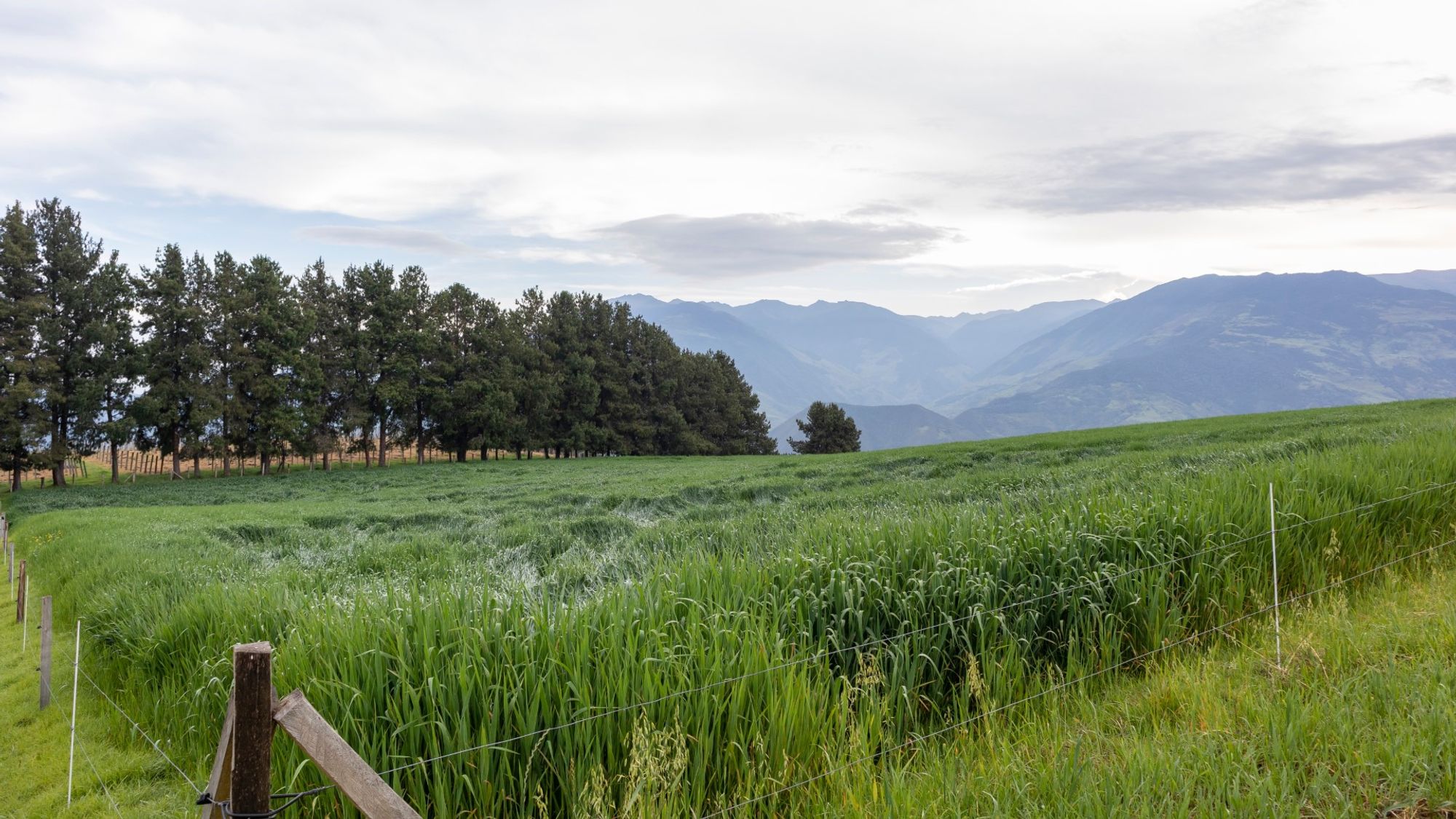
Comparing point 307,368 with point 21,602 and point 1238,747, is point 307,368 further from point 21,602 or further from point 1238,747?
point 1238,747

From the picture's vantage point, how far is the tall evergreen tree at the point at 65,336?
4459 centimetres

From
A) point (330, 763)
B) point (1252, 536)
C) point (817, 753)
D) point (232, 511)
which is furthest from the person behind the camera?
point (232, 511)

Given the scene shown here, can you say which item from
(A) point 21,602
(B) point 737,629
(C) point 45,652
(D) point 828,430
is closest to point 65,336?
(A) point 21,602

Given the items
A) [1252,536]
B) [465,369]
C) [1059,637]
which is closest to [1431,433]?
[1252,536]

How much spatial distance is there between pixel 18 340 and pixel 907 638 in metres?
57.0

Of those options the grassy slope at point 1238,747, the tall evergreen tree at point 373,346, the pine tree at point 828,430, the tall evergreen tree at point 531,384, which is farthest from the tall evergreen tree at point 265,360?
the grassy slope at point 1238,747

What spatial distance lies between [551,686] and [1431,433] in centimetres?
1640

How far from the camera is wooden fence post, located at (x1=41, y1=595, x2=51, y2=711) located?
7941mm

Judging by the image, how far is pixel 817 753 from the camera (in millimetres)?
4777

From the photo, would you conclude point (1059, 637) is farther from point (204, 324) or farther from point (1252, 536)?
point (204, 324)

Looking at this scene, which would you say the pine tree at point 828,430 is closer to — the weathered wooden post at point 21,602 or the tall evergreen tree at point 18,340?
the tall evergreen tree at point 18,340

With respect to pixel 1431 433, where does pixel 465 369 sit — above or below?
above

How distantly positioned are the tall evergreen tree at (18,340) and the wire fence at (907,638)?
47184 millimetres

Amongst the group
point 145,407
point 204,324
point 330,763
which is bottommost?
point 330,763
